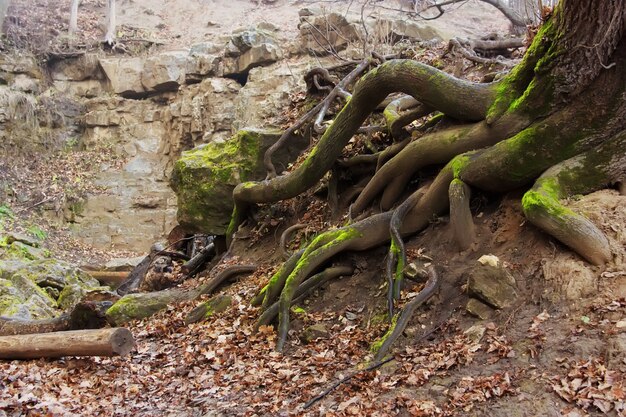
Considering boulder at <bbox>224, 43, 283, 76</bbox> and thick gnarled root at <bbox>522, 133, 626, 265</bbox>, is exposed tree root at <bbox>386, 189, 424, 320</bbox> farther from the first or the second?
boulder at <bbox>224, 43, 283, 76</bbox>

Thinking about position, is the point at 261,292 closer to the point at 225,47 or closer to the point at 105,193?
the point at 105,193

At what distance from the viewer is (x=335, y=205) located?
29.5 ft

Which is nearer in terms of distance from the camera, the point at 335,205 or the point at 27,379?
the point at 27,379

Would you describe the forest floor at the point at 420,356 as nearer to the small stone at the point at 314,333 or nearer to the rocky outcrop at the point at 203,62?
the small stone at the point at 314,333

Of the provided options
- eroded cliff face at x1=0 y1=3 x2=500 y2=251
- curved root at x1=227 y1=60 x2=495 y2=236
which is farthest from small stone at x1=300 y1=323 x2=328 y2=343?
eroded cliff face at x1=0 y1=3 x2=500 y2=251

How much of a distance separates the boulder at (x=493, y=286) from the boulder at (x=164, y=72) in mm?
23498

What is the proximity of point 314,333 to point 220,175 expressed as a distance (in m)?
5.97

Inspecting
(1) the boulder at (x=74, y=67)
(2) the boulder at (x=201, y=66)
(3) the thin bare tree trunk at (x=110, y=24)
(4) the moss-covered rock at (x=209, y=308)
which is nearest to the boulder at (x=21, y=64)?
(1) the boulder at (x=74, y=67)

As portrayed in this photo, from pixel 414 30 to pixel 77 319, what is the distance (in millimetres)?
18999

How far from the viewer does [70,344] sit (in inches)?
257

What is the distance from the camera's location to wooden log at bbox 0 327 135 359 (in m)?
6.33

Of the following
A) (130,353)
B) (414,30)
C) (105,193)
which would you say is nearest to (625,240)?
(130,353)

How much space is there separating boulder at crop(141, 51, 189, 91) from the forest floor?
68.1 ft

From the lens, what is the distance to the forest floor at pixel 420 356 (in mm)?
3924
